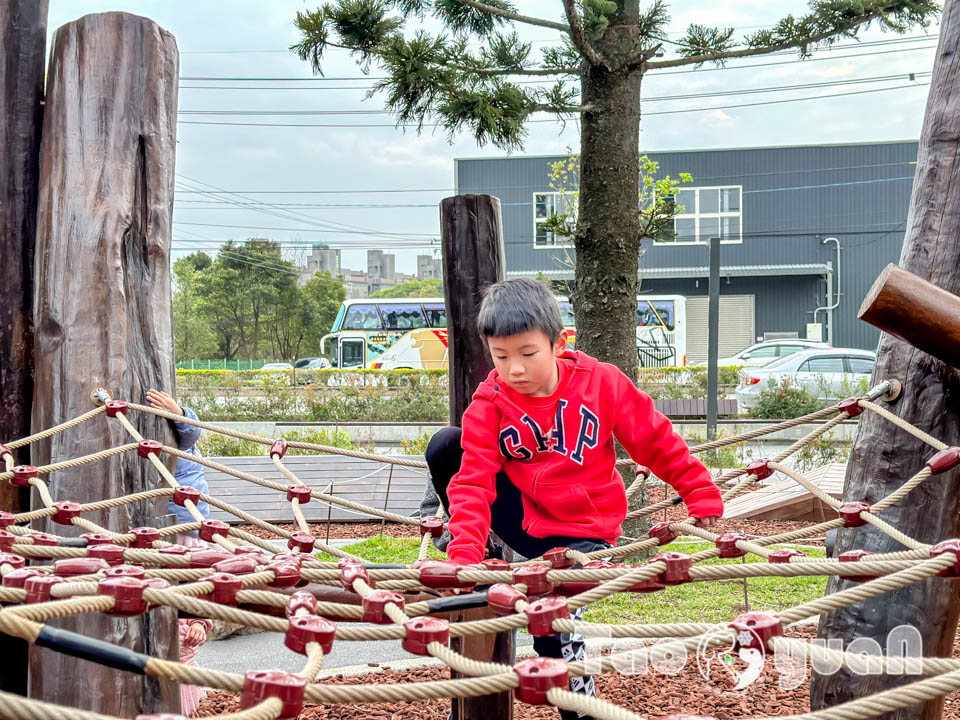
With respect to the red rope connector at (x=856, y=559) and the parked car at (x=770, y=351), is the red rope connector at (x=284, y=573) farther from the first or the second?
the parked car at (x=770, y=351)

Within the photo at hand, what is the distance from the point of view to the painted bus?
2055 cm

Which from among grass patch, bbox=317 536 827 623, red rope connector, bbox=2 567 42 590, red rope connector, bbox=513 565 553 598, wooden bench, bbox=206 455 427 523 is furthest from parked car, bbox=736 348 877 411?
red rope connector, bbox=2 567 42 590

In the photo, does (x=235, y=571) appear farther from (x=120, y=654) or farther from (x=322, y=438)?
(x=322, y=438)

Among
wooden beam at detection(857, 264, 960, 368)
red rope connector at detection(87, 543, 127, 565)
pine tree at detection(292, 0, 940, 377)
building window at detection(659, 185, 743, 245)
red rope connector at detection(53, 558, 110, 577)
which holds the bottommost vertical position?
red rope connector at detection(87, 543, 127, 565)

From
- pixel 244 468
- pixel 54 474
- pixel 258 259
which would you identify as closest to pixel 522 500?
pixel 54 474

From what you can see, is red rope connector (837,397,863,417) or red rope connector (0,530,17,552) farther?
red rope connector (837,397,863,417)

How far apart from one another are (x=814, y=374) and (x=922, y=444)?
12033 mm

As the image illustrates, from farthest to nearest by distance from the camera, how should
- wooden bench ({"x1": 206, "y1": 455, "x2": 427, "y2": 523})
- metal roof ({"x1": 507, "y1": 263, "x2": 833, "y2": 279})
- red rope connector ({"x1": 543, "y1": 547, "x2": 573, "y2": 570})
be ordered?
metal roof ({"x1": 507, "y1": 263, "x2": 833, "y2": 279}) < wooden bench ({"x1": 206, "y1": 455, "x2": 427, "y2": 523}) < red rope connector ({"x1": 543, "y1": 547, "x2": 573, "y2": 570})

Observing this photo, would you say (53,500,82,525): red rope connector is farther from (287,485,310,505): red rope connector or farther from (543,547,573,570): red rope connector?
(543,547,573,570): red rope connector

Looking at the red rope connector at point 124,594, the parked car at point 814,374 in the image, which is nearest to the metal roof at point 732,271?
the parked car at point 814,374

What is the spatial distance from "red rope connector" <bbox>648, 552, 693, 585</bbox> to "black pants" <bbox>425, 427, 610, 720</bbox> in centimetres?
45

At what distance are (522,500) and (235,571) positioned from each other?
93cm

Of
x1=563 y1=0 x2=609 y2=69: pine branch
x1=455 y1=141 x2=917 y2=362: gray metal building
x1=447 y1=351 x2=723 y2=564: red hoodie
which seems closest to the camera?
x1=447 y1=351 x2=723 y2=564: red hoodie

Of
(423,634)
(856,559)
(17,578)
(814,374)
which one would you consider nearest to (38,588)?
(17,578)
